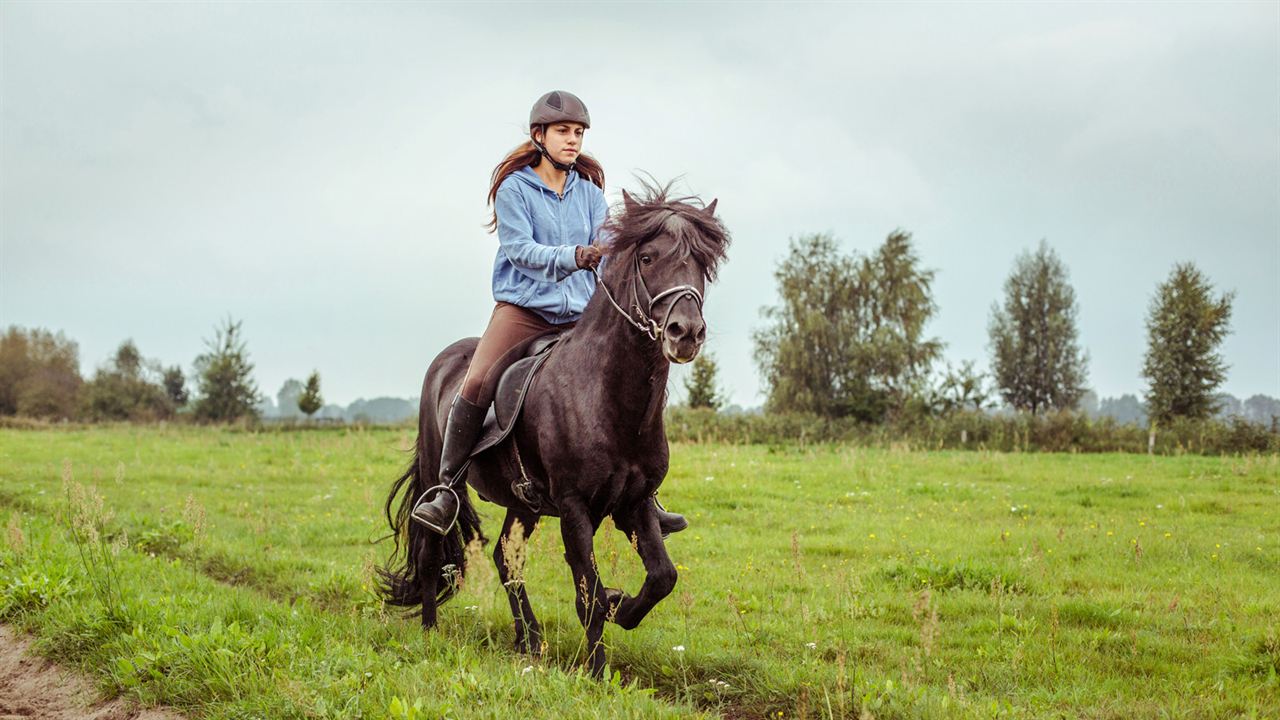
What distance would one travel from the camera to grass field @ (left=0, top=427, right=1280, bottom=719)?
4879mm

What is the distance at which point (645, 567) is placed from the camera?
5.14 meters

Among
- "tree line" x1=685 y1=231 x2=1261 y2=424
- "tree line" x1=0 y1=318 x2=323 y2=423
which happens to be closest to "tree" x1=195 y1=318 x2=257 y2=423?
"tree line" x1=0 y1=318 x2=323 y2=423

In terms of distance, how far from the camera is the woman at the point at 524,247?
230 inches

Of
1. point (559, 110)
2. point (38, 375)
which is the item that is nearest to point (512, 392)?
point (559, 110)

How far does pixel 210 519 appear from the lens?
41.4ft

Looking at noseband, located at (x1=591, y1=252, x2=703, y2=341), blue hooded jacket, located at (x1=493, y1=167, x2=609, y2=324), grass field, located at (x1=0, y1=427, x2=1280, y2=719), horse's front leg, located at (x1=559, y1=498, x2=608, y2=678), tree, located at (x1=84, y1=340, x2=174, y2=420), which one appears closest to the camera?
noseband, located at (x1=591, y1=252, x2=703, y2=341)

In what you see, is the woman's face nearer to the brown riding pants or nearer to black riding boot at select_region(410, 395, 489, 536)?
the brown riding pants

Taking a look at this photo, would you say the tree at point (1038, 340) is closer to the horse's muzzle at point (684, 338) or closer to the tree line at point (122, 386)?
the tree line at point (122, 386)

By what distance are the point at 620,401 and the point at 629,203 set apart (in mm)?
1092

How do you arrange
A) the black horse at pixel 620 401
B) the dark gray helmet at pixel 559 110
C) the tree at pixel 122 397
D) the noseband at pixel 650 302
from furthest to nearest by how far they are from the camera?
the tree at pixel 122 397 → the dark gray helmet at pixel 559 110 → the black horse at pixel 620 401 → the noseband at pixel 650 302

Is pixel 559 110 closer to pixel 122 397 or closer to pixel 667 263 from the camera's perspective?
pixel 667 263

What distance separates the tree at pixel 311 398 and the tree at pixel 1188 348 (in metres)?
44.4

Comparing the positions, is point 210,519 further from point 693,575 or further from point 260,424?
point 260,424

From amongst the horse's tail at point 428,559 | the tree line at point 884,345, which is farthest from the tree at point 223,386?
the horse's tail at point 428,559
